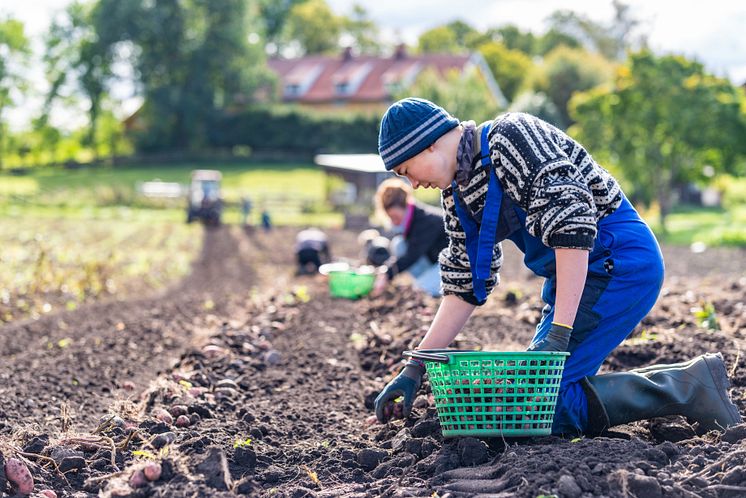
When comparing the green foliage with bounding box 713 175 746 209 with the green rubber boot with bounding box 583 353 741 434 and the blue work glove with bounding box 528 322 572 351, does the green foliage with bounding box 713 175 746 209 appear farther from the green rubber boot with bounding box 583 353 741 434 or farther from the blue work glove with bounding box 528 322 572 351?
the blue work glove with bounding box 528 322 572 351

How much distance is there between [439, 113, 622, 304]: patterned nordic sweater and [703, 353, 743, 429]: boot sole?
81cm

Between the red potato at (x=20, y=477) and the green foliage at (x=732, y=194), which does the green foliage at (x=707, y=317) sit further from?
the green foliage at (x=732, y=194)

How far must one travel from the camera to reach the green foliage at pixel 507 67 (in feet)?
213

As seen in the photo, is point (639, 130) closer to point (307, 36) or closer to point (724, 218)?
point (724, 218)

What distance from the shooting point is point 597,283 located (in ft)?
13.0

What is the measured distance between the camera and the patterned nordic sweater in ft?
11.9

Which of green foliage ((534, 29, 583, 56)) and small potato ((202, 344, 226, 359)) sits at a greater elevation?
green foliage ((534, 29, 583, 56))

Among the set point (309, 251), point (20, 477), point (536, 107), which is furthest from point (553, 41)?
point (20, 477)

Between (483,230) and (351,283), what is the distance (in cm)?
589

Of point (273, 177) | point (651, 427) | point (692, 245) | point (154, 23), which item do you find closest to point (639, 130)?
point (692, 245)

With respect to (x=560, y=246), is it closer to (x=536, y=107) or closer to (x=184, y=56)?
(x=536, y=107)

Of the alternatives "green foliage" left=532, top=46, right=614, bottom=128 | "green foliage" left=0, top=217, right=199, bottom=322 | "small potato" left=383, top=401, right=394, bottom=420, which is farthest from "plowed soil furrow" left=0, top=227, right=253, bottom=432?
"green foliage" left=532, top=46, right=614, bottom=128

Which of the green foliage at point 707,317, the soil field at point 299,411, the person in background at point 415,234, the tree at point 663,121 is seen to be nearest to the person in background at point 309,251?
the soil field at point 299,411

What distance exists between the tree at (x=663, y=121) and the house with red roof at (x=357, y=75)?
115 ft
